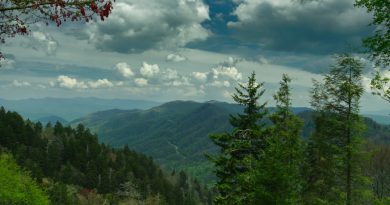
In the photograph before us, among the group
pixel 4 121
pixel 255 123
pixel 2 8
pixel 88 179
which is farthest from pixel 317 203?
pixel 4 121

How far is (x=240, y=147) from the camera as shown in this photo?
29.7 meters

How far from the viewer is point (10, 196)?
58.4 metres

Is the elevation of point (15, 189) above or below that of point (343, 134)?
below

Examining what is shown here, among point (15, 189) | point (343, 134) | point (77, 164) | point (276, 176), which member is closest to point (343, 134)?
point (343, 134)

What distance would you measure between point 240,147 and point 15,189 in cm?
4022

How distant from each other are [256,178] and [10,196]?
4281 cm

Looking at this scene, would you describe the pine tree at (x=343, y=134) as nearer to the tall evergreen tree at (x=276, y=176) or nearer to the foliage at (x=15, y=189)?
the tall evergreen tree at (x=276, y=176)

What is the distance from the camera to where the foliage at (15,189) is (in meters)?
58.3

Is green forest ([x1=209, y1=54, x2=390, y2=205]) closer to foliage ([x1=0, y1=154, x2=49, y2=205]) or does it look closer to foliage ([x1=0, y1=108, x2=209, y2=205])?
foliage ([x1=0, y1=154, x2=49, y2=205])

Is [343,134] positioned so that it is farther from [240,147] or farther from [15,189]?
[15,189]

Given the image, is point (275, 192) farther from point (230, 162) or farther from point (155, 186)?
point (155, 186)

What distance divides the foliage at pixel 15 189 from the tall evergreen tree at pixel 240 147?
3751cm

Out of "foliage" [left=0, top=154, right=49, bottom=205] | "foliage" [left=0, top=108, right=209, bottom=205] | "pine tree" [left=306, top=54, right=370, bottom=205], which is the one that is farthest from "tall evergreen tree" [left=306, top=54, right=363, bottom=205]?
"foliage" [left=0, top=108, right=209, bottom=205]

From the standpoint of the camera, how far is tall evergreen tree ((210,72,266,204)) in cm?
2947
